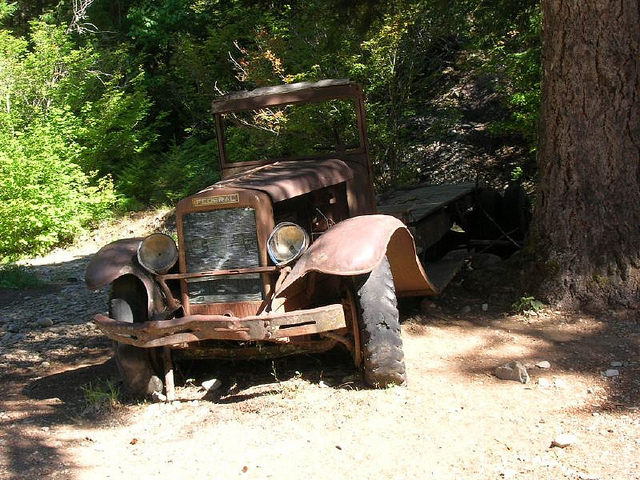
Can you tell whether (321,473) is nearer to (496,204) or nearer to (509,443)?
(509,443)

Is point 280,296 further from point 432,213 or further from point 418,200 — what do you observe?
point 418,200

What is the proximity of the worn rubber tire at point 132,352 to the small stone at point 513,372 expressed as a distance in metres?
2.28

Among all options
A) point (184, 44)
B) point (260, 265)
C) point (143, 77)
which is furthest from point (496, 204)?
point (143, 77)

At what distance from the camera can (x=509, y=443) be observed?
3.84 meters

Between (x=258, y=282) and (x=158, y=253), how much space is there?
77cm

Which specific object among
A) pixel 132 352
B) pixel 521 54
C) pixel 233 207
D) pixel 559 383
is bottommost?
pixel 559 383

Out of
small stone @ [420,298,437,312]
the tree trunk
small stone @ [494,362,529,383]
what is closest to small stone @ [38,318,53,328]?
small stone @ [420,298,437,312]

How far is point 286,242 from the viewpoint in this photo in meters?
4.82

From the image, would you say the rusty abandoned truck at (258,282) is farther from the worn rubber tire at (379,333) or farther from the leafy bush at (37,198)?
the leafy bush at (37,198)

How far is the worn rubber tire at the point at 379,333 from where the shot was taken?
183 inches

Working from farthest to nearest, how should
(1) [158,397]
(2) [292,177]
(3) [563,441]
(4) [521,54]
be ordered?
(4) [521,54] → (2) [292,177] → (1) [158,397] → (3) [563,441]

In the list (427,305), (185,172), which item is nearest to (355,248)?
(427,305)

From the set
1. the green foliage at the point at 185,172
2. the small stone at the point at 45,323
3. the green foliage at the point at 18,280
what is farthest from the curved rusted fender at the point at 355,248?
the green foliage at the point at 185,172

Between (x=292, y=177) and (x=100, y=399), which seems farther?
(x=292, y=177)
